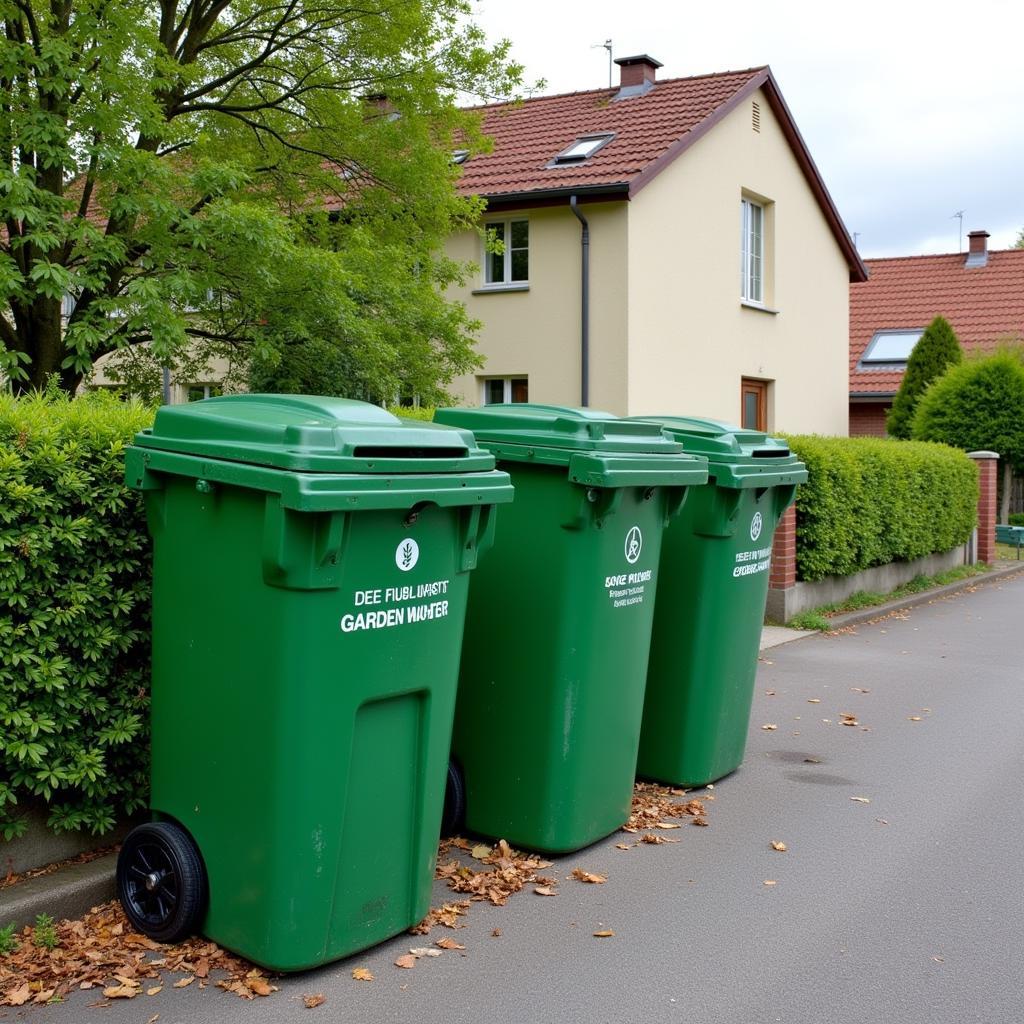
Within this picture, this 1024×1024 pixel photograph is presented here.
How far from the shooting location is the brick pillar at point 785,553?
11.0 meters

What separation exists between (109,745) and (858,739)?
4496 millimetres

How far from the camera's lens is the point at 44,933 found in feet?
12.8

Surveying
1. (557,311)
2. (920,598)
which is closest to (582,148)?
(557,311)

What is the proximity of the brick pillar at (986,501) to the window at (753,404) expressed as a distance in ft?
11.0

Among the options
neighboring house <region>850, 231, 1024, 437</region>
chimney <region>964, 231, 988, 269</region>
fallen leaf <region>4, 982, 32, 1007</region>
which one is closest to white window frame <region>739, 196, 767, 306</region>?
neighboring house <region>850, 231, 1024, 437</region>

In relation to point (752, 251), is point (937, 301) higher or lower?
higher

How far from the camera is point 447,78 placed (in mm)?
13031

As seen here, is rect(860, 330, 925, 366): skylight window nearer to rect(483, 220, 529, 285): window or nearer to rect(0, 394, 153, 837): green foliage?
rect(483, 220, 529, 285): window

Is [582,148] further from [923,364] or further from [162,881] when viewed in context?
[162,881]

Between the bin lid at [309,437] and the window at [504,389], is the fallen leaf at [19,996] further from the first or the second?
the window at [504,389]

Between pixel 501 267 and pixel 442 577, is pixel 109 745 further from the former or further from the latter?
Result: pixel 501 267

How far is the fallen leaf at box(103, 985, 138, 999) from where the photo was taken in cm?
362

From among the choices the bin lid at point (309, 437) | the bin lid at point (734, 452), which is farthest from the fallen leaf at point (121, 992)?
the bin lid at point (734, 452)

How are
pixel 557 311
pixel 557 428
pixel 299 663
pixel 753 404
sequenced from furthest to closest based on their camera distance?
pixel 753 404 → pixel 557 311 → pixel 557 428 → pixel 299 663
